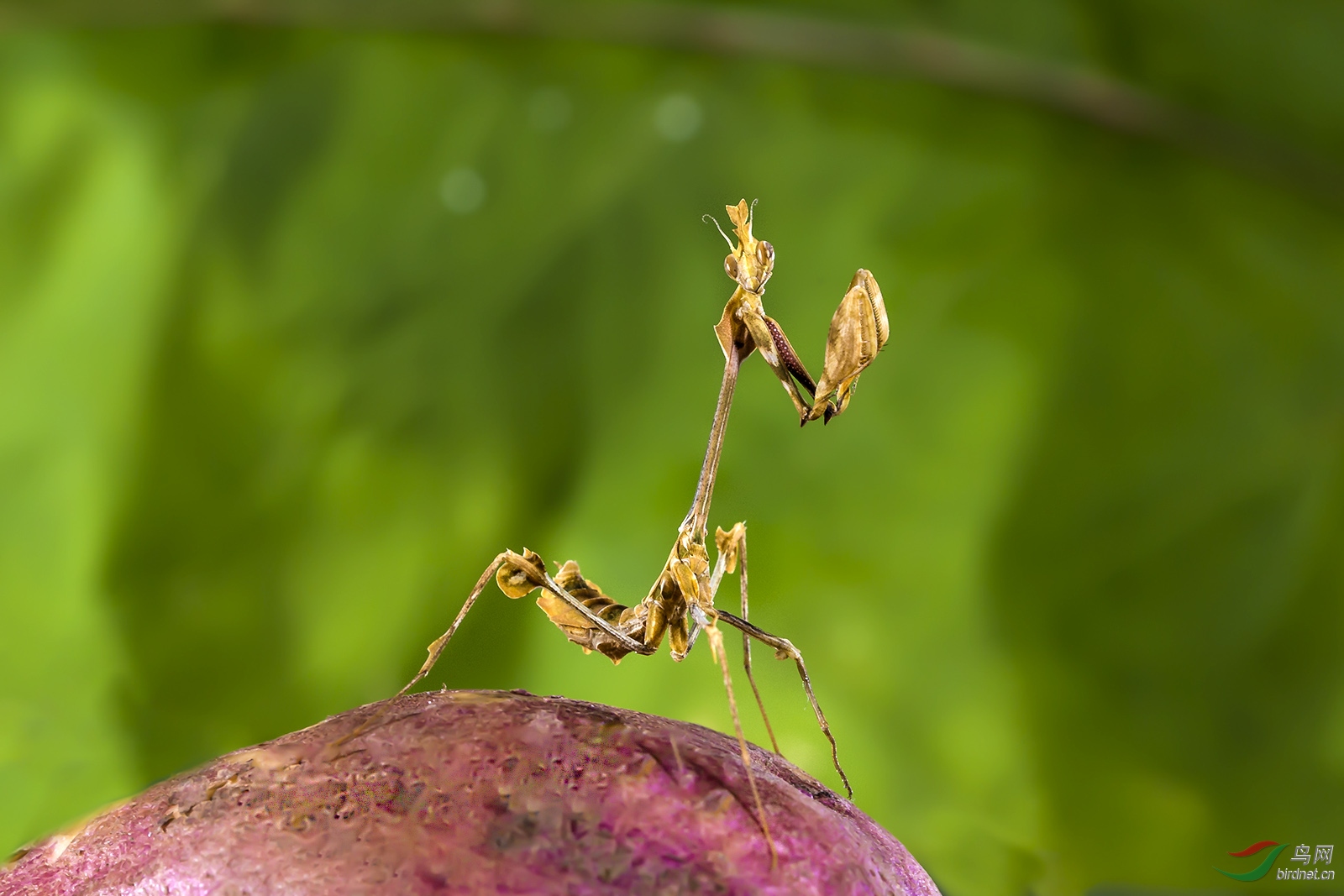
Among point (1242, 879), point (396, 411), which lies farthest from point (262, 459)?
point (1242, 879)

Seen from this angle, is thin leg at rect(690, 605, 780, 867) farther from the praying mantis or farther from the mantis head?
the mantis head

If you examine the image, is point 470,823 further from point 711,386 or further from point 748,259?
point 711,386

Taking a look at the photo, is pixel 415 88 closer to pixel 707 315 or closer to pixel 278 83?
pixel 278 83

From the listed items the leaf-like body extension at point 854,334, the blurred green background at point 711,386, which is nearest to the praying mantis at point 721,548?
the leaf-like body extension at point 854,334

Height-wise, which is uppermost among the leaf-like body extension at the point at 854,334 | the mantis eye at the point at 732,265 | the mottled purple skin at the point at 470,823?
the mantis eye at the point at 732,265

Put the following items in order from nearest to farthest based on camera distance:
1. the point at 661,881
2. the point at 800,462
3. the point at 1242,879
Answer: the point at 661,881
the point at 1242,879
the point at 800,462

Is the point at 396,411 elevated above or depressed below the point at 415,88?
below

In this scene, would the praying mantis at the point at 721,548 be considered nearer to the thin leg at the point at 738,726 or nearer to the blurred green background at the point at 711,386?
the thin leg at the point at 738,726

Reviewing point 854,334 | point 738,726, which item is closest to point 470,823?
point 738,726
